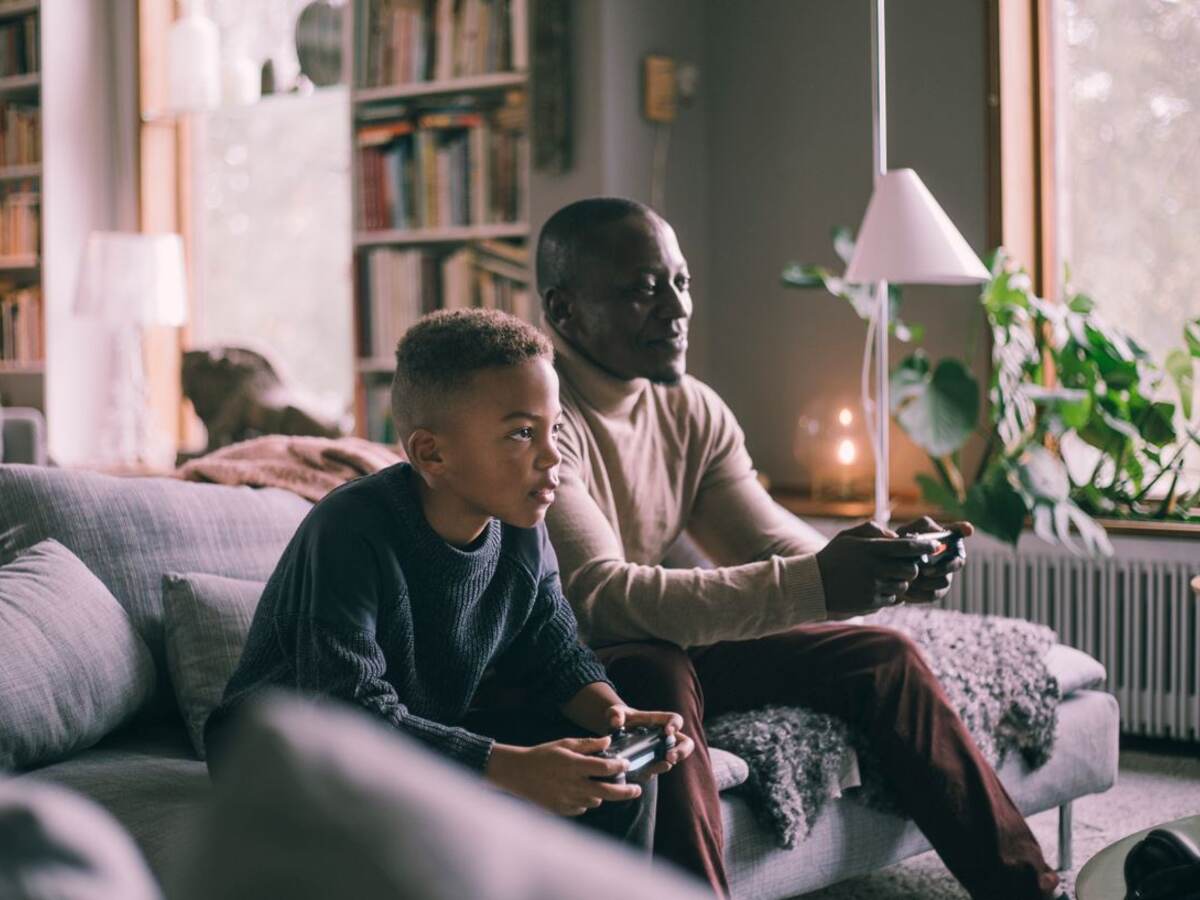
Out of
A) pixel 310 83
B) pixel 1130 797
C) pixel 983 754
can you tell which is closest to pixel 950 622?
pixel 983 754

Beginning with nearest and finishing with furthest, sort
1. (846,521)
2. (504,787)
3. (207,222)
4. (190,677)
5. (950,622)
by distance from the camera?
1. (504,787)
2. (190,677)
3. (950,622)
4. (846,521)
5. (207,222)

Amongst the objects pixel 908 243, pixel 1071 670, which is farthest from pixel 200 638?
pixel 908 243

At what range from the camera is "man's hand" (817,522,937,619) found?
1936 mm

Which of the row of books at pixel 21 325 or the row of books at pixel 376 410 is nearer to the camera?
the row of books at pixel 376 410

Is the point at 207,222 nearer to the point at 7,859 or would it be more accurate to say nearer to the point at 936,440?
the point at 936,440

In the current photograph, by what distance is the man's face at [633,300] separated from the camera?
7.27 ft

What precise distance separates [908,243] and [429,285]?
1867 mm

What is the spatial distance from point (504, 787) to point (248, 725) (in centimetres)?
118

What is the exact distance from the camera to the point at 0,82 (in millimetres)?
5484

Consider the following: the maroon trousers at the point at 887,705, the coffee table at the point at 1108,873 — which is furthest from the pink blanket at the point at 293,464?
the coffee table at the point at 1108,873

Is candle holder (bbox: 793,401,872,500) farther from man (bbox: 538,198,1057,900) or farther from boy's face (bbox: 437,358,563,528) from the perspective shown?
boy's face (bbox: 437,358,563,528)

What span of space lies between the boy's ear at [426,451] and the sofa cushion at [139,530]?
550 mm

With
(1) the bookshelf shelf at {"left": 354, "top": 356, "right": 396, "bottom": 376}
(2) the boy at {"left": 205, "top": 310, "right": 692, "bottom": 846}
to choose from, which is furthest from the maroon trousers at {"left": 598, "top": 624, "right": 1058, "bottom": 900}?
(1) the bookshelf shelf at {"left": 354, "top": 356, "right": 396, "bottom": 376}

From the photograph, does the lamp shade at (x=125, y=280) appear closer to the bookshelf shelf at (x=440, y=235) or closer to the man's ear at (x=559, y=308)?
the bookshelf shelf at (x=440, y=235)
